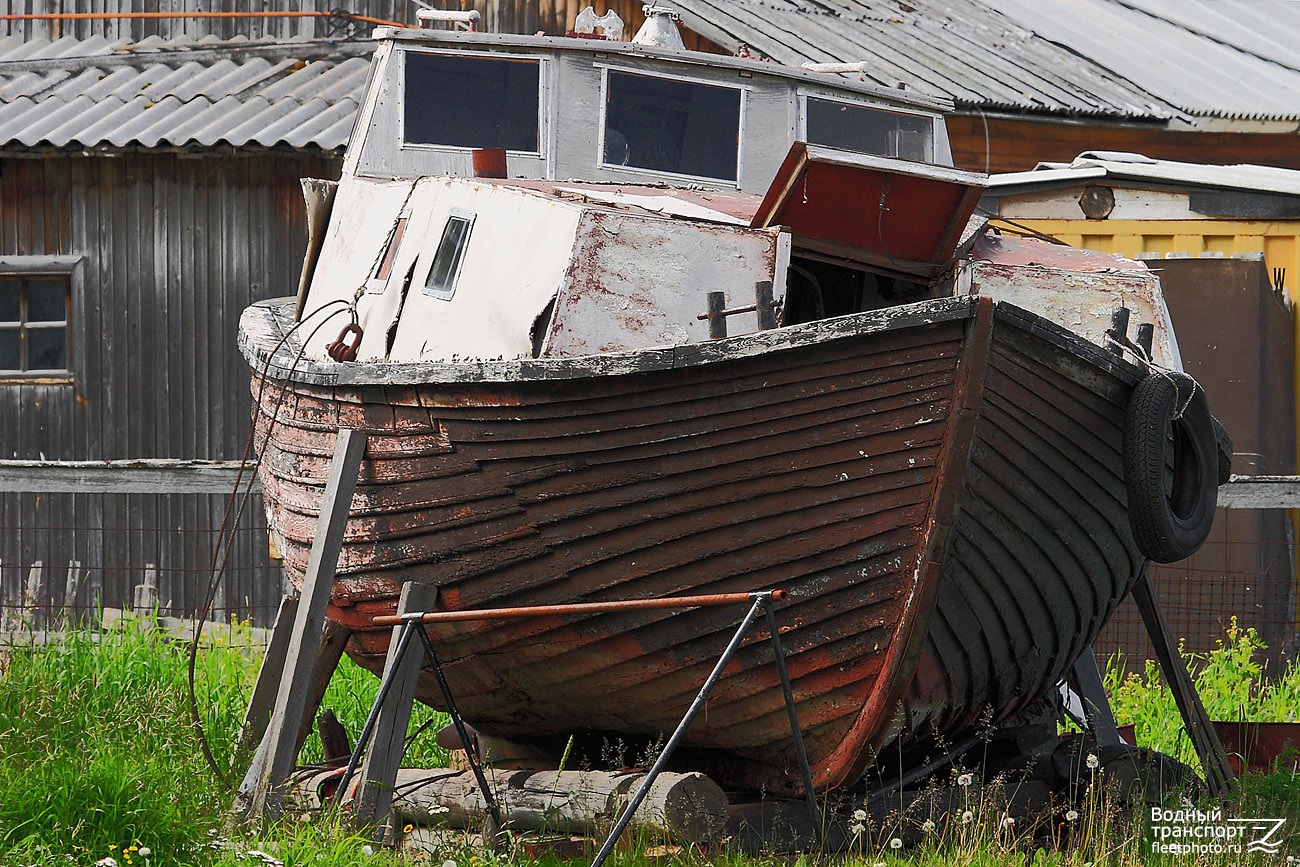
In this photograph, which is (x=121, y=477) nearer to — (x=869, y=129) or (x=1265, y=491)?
(x=869, y=129)

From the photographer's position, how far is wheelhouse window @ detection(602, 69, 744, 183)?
257 inches

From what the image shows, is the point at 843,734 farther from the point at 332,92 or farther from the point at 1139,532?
the point at 332,92

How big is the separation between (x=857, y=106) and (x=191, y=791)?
407 centimetres

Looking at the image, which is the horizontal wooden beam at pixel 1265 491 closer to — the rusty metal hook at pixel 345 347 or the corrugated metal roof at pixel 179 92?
the rusty metal hook at pixel 345 347

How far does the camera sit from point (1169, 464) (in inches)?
202

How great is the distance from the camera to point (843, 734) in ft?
16.0

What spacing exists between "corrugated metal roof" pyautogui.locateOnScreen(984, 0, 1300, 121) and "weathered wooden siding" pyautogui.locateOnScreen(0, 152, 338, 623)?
20.2ft

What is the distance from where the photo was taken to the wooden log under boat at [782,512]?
4605 millimetres

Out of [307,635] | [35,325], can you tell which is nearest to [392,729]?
[307,635]

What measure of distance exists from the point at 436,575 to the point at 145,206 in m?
6.26

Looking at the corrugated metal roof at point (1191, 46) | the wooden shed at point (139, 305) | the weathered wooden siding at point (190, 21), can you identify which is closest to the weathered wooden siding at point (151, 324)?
the wooden shed at point (139, 305)

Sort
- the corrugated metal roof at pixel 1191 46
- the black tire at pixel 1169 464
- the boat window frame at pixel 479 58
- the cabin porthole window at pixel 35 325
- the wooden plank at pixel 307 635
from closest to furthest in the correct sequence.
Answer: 1. the black tire at pixel 1169 464
2. the wooden plank at pixel 307 635
3. the boat window frame at pixel 479 58
4. the cabin porthole window at pixel 35 325
5. the corrugated metal roof at pixel 1191 46

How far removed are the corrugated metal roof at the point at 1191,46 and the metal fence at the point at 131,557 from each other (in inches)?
279

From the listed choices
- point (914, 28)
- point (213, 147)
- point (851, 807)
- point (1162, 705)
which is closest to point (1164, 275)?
point (1162, 705)
